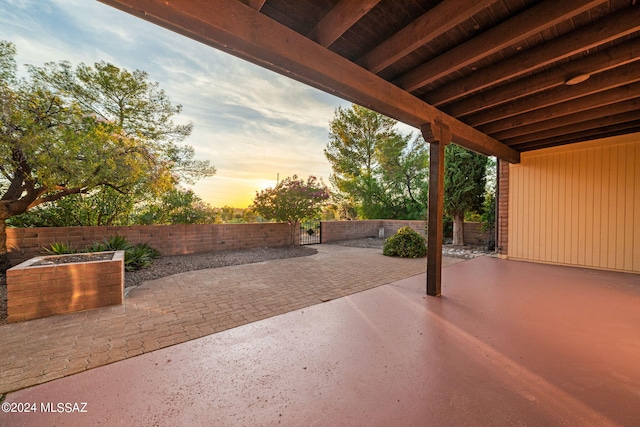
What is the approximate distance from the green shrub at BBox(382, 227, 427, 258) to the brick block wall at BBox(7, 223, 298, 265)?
11.2 feet

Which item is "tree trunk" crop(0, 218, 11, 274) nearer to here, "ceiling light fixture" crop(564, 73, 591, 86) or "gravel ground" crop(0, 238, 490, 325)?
"gravel ground" crop(0, 238, 490, 325)

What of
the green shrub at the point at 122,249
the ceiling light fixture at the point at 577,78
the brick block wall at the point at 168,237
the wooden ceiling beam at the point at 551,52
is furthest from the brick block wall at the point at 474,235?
the green shrub at the point at 122,249

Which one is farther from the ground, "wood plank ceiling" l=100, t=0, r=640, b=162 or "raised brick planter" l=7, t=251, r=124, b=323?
"wood plank ceiling" l=100, t=0, r=640, b=162

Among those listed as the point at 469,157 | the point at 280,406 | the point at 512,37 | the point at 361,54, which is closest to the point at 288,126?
the point at 469,157

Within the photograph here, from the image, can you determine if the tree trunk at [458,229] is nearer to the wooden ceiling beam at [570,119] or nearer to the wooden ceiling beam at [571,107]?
the wooden ceiling beam at [570,119]

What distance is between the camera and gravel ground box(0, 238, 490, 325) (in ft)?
13.2

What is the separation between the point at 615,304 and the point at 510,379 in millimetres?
2916

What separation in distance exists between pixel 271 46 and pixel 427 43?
5.23 feet

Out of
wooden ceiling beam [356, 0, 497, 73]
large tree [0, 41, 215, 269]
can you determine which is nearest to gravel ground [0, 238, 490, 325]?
large tree [0, 41, 215, 269]

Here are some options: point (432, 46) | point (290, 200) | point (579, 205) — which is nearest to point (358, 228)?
point (290, 200)

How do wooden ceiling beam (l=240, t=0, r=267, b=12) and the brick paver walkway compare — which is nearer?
wooden ceiling beam (l=240, t=0, r=267, b=12)

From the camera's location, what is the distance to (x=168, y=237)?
6203mm

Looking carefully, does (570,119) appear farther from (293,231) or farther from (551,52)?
(293,231)

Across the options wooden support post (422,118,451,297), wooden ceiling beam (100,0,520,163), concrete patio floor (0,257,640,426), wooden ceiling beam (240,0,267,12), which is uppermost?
wooden ceiling beam (240,0,267,12)
